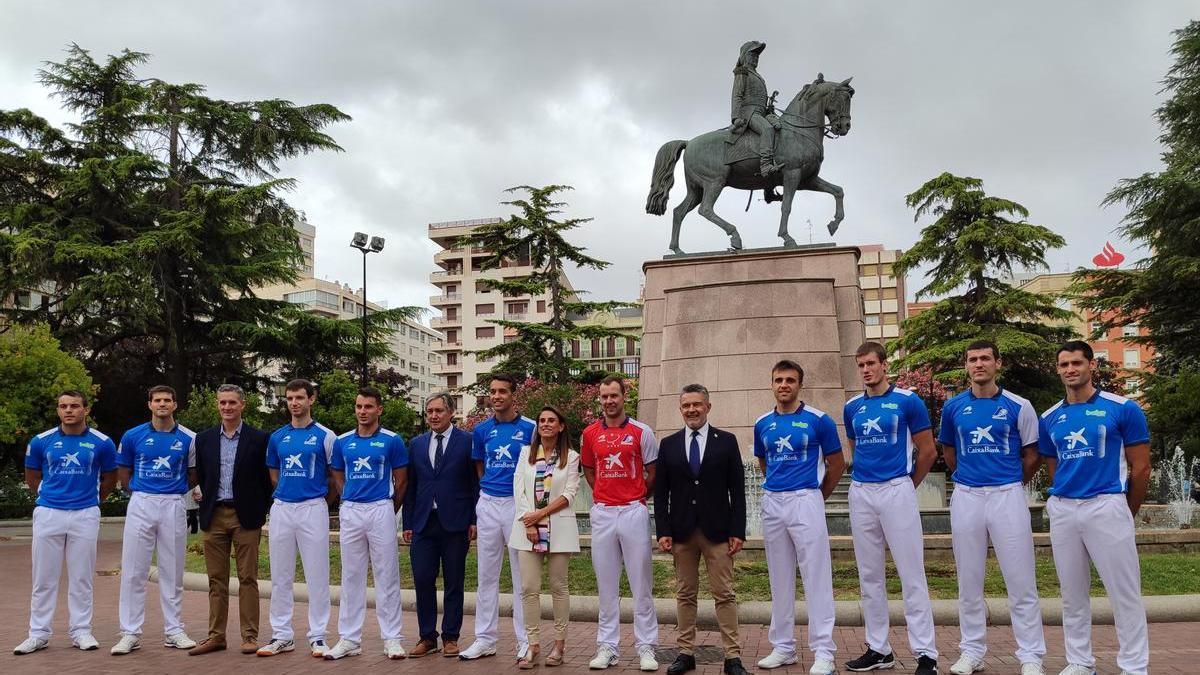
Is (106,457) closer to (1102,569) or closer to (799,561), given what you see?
(799,561)

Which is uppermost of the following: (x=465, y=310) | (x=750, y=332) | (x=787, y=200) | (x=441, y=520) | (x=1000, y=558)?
(x=465, y=310)

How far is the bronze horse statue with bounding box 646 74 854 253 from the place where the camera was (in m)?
15.4

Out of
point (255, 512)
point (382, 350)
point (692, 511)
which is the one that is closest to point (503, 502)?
point (692, 511)

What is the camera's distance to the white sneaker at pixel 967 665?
19.5ft

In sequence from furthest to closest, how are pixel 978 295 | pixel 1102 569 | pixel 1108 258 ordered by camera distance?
1. pixel 1108 258
2. pixel 978 295
3. pixel 1102 569

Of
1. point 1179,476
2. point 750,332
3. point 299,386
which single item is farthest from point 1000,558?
point 1179,476

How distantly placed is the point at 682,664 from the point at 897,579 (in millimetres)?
4024

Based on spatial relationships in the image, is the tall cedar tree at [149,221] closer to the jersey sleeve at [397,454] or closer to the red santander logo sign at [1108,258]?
the jersey sleeve at [397,454]

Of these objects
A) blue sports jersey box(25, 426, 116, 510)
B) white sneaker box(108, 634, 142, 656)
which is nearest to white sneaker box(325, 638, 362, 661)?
white sneaker box(108, 634, 142, 656)

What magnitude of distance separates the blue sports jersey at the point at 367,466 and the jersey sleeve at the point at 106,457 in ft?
7.16

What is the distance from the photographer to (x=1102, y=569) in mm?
5566

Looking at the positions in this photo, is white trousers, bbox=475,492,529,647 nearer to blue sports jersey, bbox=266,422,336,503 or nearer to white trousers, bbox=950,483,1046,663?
blue sports jersey, bbox=266,422,336,503

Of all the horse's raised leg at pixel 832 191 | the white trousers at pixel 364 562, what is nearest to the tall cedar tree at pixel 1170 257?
the horse's raised leg at pixel 832 191

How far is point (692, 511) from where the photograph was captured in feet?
20.9
